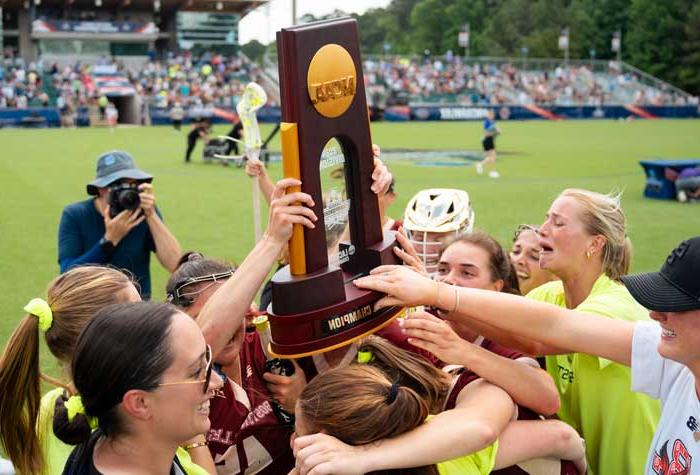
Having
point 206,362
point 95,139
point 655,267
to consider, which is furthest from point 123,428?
point 95,139

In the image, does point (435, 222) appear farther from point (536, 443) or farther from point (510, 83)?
point (510, 83)

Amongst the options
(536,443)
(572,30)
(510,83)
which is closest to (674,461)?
(536,443)

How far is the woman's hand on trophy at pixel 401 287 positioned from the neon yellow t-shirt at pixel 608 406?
0.98 m

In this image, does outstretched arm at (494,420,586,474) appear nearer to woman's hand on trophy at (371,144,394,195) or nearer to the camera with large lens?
woman's hand on trophy at (371,144,394,195)

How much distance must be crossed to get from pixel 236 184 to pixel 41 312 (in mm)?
16675

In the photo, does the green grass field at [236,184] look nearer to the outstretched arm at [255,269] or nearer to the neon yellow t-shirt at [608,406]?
the neon yellow t-shirt at [608,406]

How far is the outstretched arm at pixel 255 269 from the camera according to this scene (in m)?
2.68

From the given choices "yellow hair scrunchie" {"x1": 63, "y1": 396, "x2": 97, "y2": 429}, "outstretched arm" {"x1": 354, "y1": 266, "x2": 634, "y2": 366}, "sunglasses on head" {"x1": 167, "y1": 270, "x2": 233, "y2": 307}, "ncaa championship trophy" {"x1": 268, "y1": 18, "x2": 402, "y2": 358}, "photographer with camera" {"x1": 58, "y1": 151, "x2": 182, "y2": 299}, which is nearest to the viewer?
"yellow hair scrunchie" {"x1": 63, "y1": 396, "x2": 97, "y2": 429}

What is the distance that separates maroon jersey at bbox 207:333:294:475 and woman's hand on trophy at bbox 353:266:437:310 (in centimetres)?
72

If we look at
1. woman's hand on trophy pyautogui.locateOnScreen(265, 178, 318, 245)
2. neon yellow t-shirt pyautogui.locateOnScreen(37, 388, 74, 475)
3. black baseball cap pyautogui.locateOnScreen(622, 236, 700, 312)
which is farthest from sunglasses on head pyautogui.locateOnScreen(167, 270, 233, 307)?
black baseball cap pyautogui.locateOnScreen(622, 236, 700, 312)

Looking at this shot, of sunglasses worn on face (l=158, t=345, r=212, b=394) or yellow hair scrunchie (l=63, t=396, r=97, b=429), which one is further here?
yellow hair scrunchie (l=63, t=396, r=97, b=429)

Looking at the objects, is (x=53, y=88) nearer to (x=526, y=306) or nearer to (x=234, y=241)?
(x=234, y=241)

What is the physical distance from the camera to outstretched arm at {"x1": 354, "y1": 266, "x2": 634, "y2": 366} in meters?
2.83

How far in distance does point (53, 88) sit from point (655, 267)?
42.8 m
